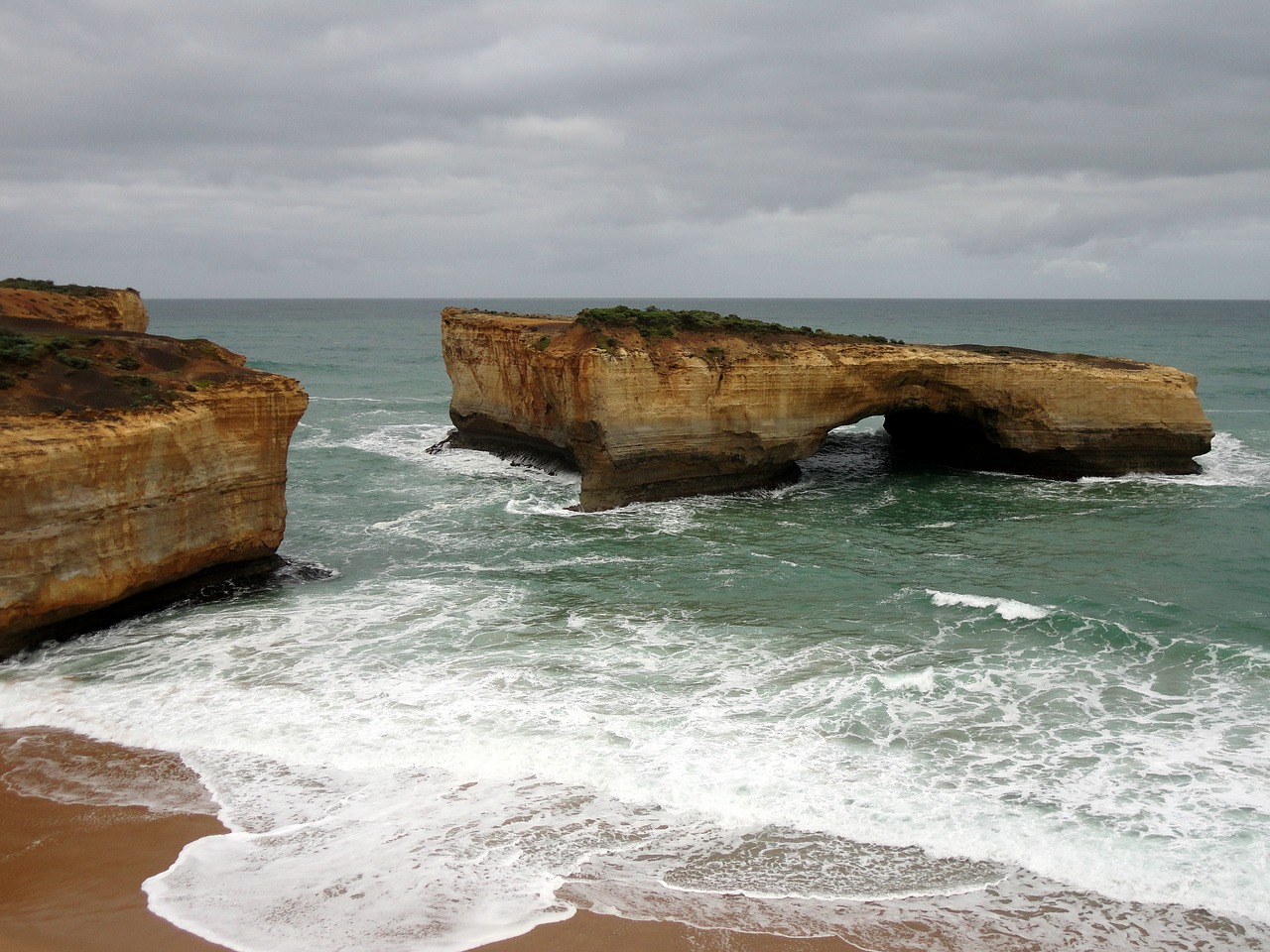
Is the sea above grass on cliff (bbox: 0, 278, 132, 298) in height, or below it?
below

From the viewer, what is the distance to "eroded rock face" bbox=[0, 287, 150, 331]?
851 inches

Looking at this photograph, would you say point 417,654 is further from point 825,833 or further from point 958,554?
point 958,554

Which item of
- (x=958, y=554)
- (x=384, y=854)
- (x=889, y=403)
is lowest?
(x=384, y=854)

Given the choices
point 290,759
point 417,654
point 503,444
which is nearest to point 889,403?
point 503,444

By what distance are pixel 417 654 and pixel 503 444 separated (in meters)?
15.9

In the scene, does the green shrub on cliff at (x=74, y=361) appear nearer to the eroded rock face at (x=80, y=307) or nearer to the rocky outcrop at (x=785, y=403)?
the eroded rock face at (x=80, y=307)

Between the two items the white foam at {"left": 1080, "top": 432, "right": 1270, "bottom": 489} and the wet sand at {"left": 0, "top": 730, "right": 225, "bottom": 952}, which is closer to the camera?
the wet sand at {"left": 0, "top": 730, "right": 225, "bottom": 952}

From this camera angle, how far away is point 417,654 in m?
14.1

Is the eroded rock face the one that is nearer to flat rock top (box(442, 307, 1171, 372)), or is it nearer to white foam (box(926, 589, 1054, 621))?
flat rock top (box(442, 307, 1171, 372))

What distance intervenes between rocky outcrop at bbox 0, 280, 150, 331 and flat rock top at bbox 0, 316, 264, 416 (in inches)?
158

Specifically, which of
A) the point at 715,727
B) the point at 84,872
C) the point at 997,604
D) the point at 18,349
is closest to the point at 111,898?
the point at 84,872

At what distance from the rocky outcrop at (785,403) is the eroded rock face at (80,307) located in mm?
9506

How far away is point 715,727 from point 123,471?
9.37 metres

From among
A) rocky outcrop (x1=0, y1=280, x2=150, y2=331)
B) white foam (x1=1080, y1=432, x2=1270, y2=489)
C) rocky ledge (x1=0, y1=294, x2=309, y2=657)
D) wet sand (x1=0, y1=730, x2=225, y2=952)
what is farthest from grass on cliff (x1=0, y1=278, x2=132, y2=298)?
white foam (x1=1080, y1=432, x2=1270, y2=489)
